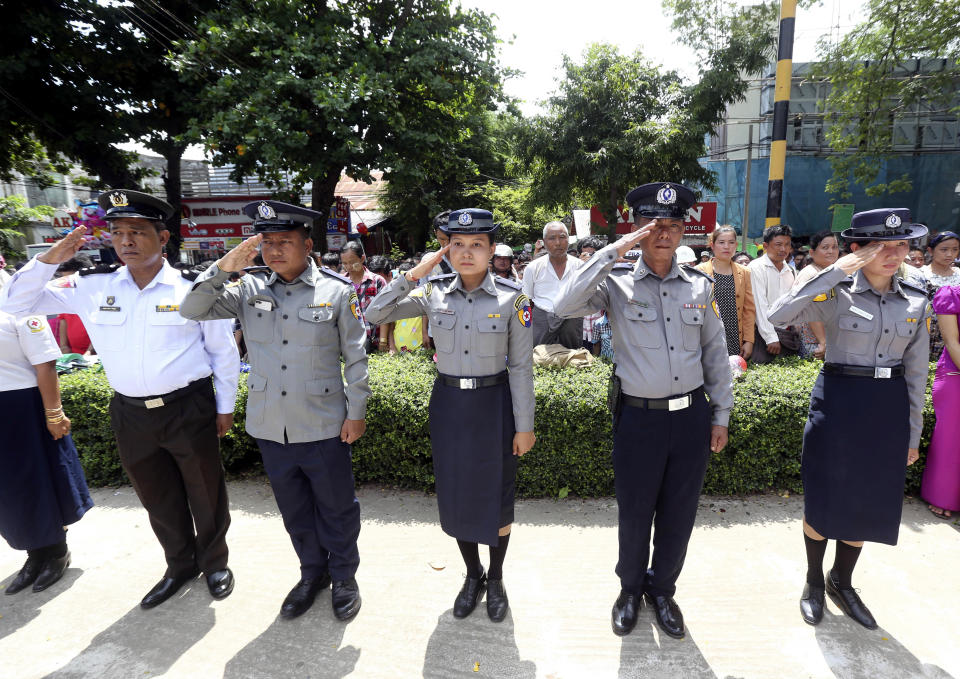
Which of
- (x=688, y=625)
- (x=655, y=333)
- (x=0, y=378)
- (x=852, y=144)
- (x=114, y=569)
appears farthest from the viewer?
(x=852, y=144)

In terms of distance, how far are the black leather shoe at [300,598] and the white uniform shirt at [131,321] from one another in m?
1.35

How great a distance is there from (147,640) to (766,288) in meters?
5.73

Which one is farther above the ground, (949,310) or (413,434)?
(949,310)

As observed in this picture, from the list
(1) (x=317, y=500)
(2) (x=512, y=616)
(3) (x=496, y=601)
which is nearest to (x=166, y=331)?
(1) (x=317, y=500)

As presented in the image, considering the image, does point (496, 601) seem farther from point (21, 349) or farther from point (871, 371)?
point (21, 349)

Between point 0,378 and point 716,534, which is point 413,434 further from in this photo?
point 0,378

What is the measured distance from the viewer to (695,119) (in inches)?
501

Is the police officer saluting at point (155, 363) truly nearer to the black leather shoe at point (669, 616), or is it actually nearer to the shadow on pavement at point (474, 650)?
the shadow on pavement at point (474, 650)

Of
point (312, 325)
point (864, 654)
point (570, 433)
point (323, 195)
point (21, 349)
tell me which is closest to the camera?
point (864, 654)

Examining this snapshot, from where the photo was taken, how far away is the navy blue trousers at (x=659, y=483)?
2.62 m

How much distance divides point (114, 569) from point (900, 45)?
57.8 ft

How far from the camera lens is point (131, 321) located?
2881 mm

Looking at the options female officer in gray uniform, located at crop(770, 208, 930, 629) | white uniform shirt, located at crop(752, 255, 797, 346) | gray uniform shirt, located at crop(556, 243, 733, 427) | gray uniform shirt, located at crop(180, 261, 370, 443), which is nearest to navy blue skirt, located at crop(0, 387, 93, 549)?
gray uniform shirt, located at crop(180, 261, 370, 443)

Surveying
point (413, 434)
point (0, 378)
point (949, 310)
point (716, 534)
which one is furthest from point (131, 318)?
point (949, 310)
